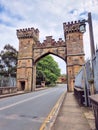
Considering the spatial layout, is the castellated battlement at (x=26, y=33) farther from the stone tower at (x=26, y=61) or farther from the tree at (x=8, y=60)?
the tree at (x=8, y=60)

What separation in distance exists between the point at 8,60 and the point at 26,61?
1142 centimetres

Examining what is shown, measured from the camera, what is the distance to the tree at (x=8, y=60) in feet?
153

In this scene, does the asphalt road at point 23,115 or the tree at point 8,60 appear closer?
the asphalt road at point 23,115

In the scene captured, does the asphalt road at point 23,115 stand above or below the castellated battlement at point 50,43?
below

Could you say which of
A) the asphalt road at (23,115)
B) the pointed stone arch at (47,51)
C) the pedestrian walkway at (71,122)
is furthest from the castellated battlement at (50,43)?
the pedestrian walkway at (71,122)

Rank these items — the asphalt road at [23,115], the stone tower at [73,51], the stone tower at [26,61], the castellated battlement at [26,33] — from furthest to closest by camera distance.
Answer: the castellated battlement at [26,33], the stone tower at [26,61], the stone tower at [73,51], the asphalt road at [23,115]

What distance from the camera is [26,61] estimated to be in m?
37.5

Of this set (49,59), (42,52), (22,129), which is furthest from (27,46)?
(22,129)

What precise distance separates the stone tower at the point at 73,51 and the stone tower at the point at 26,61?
25.4ft

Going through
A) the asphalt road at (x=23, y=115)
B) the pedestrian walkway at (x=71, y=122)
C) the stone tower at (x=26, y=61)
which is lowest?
the asphalt road at (x=23, y=115)

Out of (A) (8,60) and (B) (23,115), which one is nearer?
(B) (23,115)

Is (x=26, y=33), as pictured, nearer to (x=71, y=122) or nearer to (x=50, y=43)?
(x=50, y=43)

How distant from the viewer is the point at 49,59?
66375mm

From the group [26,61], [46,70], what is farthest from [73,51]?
[46,70]
